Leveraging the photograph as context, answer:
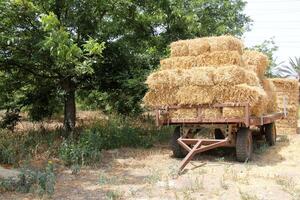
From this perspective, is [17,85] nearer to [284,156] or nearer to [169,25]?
[169,25]

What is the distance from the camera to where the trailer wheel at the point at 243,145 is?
943 centimetres

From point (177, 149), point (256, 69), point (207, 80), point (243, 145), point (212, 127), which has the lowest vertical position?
point (177, 149)

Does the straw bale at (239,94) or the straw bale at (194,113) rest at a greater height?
the straw bale at (239,94)

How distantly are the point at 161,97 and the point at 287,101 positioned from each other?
784cm

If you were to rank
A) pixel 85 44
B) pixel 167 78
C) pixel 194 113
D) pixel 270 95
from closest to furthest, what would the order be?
pixel 85 44 → pixel 194 113 → pixel 167 78 → pixel 270 95

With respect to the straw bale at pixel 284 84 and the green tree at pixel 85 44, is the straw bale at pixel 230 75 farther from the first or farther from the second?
the straw bale at pixel 284 84

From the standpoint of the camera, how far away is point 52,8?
10.5 metres

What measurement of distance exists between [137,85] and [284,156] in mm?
4224

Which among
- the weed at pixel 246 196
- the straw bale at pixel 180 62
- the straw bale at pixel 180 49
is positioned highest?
the straw bale at pixel 180 49

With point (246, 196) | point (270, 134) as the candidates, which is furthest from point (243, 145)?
point (270, 134)

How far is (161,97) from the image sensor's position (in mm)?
10055

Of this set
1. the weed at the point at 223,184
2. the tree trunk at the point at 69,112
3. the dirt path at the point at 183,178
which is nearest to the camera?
the dirt path at the point at 183,178

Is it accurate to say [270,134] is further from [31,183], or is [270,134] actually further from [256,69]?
[31,183]

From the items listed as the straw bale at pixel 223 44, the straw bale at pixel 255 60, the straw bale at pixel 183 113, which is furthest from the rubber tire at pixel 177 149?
the straw bale at pixel 255 60
